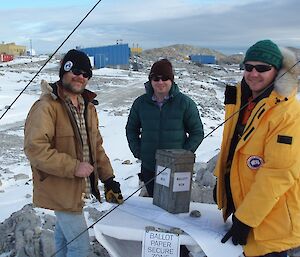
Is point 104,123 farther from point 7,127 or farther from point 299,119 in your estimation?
point 299,119

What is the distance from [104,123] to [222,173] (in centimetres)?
978

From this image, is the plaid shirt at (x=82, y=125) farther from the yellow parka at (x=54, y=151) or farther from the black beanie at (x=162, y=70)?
the black beanie at (x=162, y=70)

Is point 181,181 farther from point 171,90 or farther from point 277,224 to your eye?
point 171,90

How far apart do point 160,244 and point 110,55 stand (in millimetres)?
39658

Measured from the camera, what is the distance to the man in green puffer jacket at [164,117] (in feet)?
12.1

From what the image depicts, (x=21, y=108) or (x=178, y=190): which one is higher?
(x=178, y=190)

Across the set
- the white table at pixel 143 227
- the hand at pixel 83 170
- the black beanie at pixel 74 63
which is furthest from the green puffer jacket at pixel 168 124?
the hand at pixel 83 170

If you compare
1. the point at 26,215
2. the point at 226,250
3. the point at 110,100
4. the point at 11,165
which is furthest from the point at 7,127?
the point at 226,250

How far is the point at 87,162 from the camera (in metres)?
3.03

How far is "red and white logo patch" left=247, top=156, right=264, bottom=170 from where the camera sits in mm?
2529

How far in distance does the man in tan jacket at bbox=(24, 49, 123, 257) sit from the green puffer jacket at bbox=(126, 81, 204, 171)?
80 cm

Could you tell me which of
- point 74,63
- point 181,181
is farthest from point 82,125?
point 181,181

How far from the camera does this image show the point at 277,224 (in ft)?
8.15

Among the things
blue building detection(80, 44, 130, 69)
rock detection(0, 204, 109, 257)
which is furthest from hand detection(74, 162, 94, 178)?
blue building detection(80, 44, 130, 69)
